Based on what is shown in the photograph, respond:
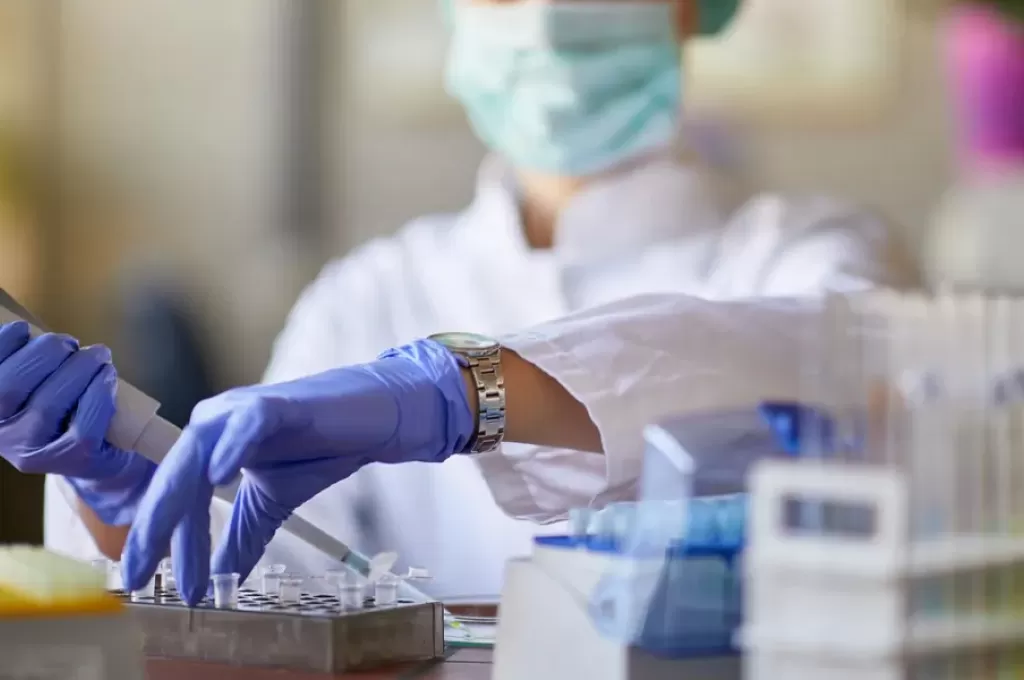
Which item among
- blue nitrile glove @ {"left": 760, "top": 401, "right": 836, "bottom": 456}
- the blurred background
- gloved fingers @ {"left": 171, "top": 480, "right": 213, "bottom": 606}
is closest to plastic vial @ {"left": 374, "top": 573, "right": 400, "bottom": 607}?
gloved fingers @ {"left": 171, "top": 480, "right": 213, "bottom": 606}

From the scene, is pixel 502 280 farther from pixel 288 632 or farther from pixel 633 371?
pixel 288 632

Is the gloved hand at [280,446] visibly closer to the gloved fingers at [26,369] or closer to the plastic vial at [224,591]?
the plastic vial at [224,591]

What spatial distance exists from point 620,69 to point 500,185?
25 centimetres

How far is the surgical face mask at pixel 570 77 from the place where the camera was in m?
1.63

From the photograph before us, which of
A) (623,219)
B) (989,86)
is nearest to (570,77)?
(623,219)

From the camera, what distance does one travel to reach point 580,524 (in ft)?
2.34

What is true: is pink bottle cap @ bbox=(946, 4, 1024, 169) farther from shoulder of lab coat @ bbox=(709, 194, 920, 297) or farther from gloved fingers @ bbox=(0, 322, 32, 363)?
gloved fingers @ bbox=(0, 322, 32, 363)

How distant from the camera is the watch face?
92 centimetres

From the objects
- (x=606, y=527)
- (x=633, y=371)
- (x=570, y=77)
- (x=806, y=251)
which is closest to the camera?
(x=606, y=527)

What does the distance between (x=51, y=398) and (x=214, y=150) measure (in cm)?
285

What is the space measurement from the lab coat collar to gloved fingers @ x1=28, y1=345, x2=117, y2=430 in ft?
2.94

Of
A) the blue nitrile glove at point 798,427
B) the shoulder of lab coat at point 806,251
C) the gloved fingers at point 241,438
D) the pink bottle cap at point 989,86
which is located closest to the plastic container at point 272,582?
the gloved fingers at point 241,438

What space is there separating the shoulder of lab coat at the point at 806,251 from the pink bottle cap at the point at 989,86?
0.33 meters

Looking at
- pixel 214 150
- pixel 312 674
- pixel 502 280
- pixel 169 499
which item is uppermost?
pixel 214 150
